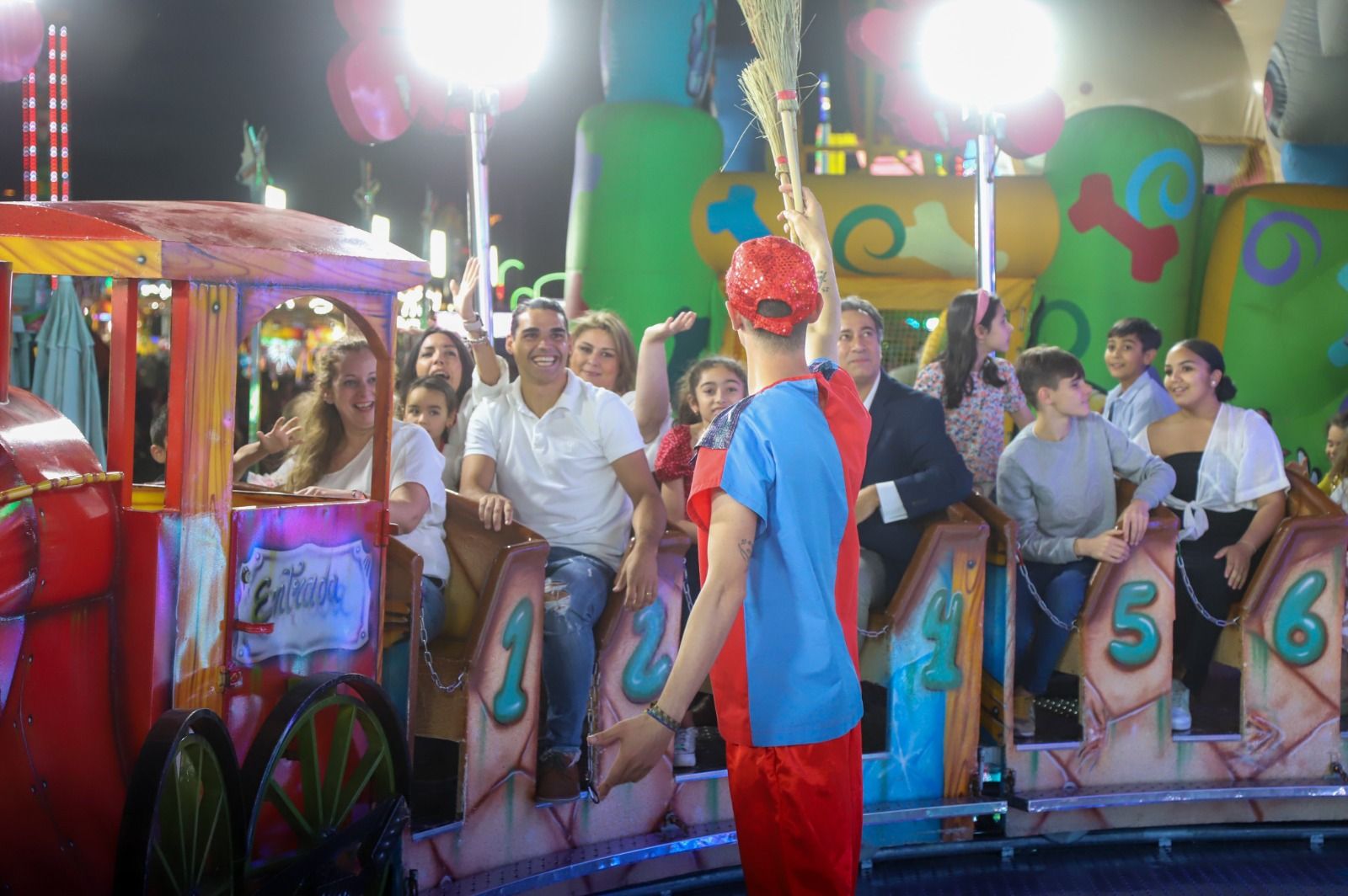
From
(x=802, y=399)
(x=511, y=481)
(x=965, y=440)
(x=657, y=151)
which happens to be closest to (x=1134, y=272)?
(x=657, y=151)

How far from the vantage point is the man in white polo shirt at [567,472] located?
347 centimetres

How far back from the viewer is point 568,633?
335 centimetres

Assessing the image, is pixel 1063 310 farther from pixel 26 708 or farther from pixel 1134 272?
pixel 26 708

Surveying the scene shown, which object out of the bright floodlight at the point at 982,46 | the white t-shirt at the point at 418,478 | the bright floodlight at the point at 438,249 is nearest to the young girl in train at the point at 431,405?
the white t-shirt at the point at 418,478

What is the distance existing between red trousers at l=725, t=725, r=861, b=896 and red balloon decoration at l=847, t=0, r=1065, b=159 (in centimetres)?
673

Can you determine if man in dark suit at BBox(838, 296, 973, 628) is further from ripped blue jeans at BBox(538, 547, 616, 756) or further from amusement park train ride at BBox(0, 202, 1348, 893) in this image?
ripped blue jeans at BBox(538, 547, 616, 756)

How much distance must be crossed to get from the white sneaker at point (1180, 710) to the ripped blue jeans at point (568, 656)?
193 cm

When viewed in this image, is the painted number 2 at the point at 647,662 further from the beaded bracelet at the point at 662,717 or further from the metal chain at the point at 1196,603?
the metal chain at the point at 1196,603

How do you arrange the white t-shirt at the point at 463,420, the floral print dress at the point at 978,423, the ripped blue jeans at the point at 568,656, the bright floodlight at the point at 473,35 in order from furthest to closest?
the bright floodlight at the point at 473,35, the floral print dress at the point at 978,423, the white t-shirt at the point at 463,420, the ripped blue jeans at the point at 568,656

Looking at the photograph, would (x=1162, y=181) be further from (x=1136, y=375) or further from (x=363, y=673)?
(x=363, y=673)

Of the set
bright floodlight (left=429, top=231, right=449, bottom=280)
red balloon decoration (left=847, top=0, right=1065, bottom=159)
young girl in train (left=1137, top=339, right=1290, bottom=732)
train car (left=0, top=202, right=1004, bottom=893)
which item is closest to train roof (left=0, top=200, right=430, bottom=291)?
train car (left=0, top=202, right=1004, bottom=893)

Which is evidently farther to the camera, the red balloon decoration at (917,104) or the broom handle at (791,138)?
the red balloon decoration at (917,104)

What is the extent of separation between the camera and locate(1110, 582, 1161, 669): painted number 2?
13.2 ft

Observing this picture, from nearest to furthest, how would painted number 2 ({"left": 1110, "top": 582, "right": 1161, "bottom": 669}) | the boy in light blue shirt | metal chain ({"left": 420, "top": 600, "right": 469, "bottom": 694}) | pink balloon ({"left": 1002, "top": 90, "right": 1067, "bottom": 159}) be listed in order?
metal chain ({"left": 420, "top": 600, "right": 469, "bottom": 694}), painted number 2 ({"left": 1110, "top": 582, "right": 1161, "bottom": 669}), the boy in light blue shirt, pink balloon ({"left": 1002, "top": 90, "right": 1067, "bottom": 159})
